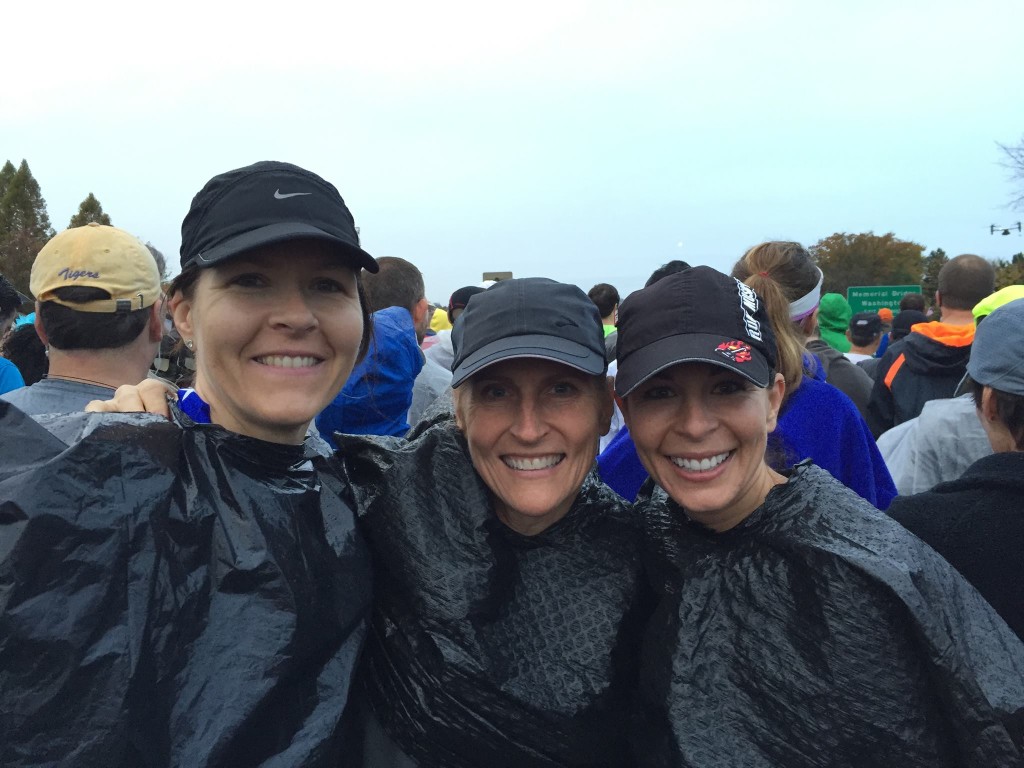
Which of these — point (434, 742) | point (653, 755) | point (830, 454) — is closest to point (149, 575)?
point (434, 742)

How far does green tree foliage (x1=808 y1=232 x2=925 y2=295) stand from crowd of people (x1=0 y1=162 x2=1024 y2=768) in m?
51.0

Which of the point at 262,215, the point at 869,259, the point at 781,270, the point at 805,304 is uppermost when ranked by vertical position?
the point at 262,215

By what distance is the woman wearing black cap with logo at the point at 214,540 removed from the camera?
45.4 inches

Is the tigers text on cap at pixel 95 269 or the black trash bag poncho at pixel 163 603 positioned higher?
the tigers text on cap at pixel 95 269

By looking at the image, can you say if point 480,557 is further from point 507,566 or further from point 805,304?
point 805,304

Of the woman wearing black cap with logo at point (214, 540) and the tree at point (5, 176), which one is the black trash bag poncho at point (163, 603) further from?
the tree at point (5, 176)

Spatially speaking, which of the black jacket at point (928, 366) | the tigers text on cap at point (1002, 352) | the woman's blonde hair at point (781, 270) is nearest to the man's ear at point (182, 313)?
the woman's blonde hair at point (781, 270)

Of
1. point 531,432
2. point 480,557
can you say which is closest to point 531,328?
point 531,432

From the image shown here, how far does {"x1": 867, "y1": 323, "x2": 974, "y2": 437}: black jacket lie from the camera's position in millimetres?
4012

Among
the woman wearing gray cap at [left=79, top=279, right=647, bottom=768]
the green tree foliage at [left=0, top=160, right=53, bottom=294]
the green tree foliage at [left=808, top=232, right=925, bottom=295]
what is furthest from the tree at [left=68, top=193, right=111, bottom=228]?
the woman wearing gray cap at [left=79, top=279, right=647, bottom=768]

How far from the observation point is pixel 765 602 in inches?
57.4

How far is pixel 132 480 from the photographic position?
1271mm

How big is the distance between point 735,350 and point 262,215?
90 cm

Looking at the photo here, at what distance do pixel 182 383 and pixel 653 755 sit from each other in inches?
133
